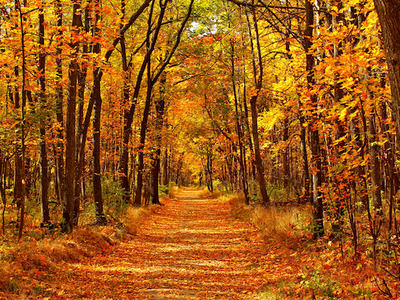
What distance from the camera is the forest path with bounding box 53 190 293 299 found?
5395mm

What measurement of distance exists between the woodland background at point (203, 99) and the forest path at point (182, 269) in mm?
1453

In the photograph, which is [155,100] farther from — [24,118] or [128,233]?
[24,118]

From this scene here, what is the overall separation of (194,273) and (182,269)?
386 millimetres

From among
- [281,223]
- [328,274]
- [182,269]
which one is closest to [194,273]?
[182,269]

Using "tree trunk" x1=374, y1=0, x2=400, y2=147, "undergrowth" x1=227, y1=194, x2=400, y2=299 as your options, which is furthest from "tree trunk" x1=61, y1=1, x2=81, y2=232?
"tree trunk" x1=374, y1=0, x2=400, y2=147

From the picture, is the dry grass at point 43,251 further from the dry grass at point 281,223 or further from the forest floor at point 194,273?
the dry grass at point 281,223

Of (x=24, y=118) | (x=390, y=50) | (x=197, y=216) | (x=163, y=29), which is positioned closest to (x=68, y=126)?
(x=24, y=118)

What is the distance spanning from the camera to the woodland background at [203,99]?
17.5ft

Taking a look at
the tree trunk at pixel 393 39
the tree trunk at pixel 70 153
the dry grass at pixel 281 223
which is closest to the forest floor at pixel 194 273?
the dry grass at pixel 281 223

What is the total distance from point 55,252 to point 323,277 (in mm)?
5048

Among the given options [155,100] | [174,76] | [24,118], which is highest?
[174,76]

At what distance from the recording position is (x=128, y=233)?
1046cm

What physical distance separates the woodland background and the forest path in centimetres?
145

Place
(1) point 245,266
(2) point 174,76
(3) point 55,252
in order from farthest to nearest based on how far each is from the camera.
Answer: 1. (2) point 174,76
2. (1) point 245,266
3. (3) point 55,252
